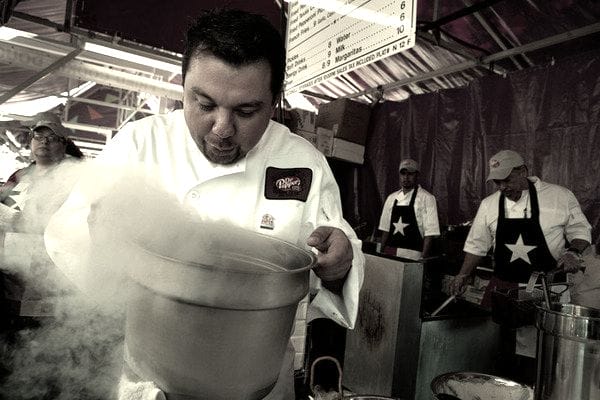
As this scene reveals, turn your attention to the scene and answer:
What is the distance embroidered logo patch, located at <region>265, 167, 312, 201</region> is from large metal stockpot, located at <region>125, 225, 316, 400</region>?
23.6 inches

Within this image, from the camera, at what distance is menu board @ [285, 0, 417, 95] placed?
188 centimetres

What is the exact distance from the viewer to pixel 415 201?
4.68 metres

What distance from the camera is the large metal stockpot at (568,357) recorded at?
1.36 meters

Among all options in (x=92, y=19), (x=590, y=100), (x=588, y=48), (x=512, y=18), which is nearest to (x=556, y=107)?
(x=590, y=100)

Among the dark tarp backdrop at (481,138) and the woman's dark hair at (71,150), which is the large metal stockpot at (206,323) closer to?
the woman's dark hair at (71,150)

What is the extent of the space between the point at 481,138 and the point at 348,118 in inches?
67.8

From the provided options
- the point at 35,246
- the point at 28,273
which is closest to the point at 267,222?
the point at 35,246

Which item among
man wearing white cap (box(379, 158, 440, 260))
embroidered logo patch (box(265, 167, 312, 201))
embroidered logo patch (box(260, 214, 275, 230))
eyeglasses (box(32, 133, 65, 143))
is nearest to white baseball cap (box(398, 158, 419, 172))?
man wearing white cap (box(379, 158, 440, 260))

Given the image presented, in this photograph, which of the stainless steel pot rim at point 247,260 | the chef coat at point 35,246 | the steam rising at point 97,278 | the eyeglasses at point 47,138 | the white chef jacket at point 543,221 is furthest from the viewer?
the white chef jacket at point 543,221

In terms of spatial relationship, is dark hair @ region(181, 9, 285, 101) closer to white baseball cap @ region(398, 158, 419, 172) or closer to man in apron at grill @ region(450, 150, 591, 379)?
man in apron at grill @ region(450, 150, 591, 379)

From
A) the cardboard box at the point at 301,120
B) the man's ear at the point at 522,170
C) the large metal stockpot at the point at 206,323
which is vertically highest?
the cardboard box at the point at 301,120

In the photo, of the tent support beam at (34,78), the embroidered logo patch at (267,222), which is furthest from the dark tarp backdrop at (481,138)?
the tent support beam at (34,78)

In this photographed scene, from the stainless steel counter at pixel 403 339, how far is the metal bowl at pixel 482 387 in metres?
0.81

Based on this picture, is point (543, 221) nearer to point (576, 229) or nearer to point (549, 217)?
point (549, 217)
